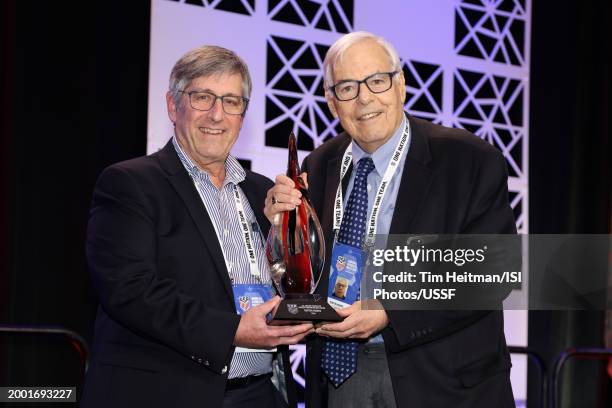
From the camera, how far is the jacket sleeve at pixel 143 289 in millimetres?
2592

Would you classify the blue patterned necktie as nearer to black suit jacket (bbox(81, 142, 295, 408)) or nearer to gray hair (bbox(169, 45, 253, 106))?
black suit jacket (bbox(81, 142, 295, 408))

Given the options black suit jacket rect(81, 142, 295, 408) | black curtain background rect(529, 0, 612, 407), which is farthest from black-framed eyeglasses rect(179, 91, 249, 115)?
black curtain background rect(529, 0, 612, 407)

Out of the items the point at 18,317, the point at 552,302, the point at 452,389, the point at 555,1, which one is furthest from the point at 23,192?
the point at 555,1

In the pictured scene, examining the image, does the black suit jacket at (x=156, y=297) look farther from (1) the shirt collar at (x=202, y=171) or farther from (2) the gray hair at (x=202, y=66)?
(2) the gray hair at (x=202, y=66)

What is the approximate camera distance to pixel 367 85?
298 cm

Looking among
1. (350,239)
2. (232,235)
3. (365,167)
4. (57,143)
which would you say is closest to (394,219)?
(350,239)

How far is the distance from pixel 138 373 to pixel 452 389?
3.39 feet

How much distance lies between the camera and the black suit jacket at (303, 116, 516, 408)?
2.68m

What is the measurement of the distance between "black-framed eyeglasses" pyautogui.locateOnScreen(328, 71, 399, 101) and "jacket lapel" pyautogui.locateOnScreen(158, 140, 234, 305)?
0.65 metres

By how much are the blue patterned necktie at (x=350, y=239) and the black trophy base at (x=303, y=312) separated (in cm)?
28

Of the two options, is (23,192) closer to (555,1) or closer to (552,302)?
(552,302)

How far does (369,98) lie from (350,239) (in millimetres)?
522

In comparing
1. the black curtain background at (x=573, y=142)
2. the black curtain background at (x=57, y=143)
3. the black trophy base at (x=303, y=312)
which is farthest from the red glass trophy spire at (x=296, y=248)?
the black curtain background at (x=573, y=142)

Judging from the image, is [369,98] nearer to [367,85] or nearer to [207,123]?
[367,85]
